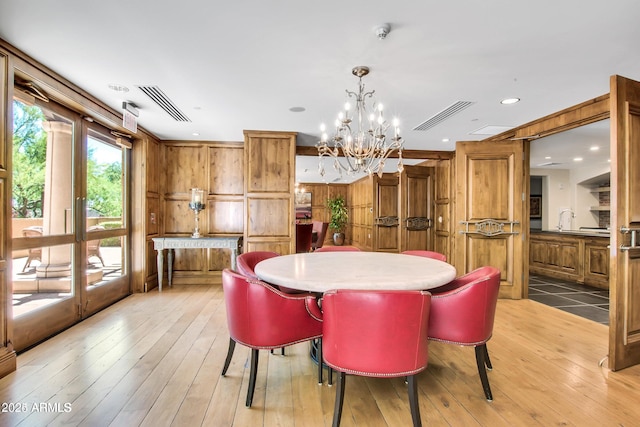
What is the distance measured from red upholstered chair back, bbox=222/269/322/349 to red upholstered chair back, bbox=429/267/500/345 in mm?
727

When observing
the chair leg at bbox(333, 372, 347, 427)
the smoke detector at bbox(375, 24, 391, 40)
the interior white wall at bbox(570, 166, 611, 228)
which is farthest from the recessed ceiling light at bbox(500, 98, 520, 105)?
the interior white wall at bbox(570, 166, 611, 228)

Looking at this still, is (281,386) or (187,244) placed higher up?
(187,244)

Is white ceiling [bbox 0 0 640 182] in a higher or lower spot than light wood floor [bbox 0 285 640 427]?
higher

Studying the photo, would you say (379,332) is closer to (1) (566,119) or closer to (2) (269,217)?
(2) (269,217)

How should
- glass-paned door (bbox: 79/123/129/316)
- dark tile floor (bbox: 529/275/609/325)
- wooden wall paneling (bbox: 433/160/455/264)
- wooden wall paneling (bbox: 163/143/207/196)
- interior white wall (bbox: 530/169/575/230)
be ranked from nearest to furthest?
glass-paned door (bbox: 79/123/129/316) < dark tile floor (bbox: 529/275/609/325) < wooden wall paneling (bbox: 163/143/207/196) < wooden wall paneling (bbox: 433/160/455/264) < interior white wall (bbox: 530/169/575/230)

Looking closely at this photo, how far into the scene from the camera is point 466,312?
1.83 meters

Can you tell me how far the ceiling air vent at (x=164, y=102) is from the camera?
305 cm

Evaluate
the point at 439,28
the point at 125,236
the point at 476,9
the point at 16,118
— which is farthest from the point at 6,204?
the point at 476,9

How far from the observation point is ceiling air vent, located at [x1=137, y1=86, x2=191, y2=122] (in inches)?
120

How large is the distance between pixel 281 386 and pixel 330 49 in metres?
2.40

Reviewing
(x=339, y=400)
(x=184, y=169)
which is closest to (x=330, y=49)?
(x=339, y=400)

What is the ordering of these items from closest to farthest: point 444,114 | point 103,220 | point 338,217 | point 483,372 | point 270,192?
point 483,372 → point 444,114 → point 103,220 → point 270,192 → point 338,217

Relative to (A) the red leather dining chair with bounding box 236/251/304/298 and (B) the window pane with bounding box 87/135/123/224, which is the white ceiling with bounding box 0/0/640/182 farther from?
(A) the red leather dining chair with bounding box 236/251/304/298

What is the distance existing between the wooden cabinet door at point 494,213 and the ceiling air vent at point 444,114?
0.57 metres
